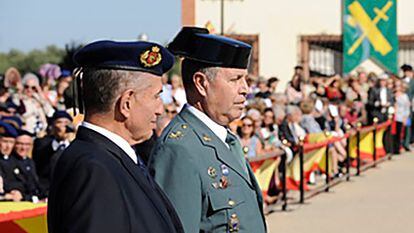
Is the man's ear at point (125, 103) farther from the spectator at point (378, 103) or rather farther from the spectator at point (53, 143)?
the spectator at point (378, 103)

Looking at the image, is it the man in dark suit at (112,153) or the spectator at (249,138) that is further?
the spectator at (249,138)

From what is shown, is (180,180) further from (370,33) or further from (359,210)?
(370,33)

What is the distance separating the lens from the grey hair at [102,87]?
3.19m

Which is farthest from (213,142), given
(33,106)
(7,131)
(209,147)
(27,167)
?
(33,106)

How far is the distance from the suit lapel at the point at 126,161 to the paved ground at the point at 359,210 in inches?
321

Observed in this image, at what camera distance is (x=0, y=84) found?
527 inches

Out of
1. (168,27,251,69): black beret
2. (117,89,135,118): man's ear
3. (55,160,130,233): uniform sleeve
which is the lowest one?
(55,160,130,233): uniform sleeve

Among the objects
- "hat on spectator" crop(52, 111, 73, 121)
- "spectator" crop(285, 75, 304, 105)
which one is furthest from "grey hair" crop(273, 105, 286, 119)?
"hat on spectator" crop(52, 111, 73, 121)

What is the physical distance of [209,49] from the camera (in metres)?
4.17

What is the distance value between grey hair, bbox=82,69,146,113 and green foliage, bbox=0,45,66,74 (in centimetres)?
3420

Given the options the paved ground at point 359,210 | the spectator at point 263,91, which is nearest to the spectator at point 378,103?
the spectator at point 263,91

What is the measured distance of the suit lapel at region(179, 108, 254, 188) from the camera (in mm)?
4172

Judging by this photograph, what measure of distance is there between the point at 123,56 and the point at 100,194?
0.49 meters

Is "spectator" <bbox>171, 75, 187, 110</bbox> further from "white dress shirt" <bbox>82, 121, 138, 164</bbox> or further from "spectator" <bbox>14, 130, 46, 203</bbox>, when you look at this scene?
"white dress shirt" <bbox>82, 121, 138, 164</bbox>
